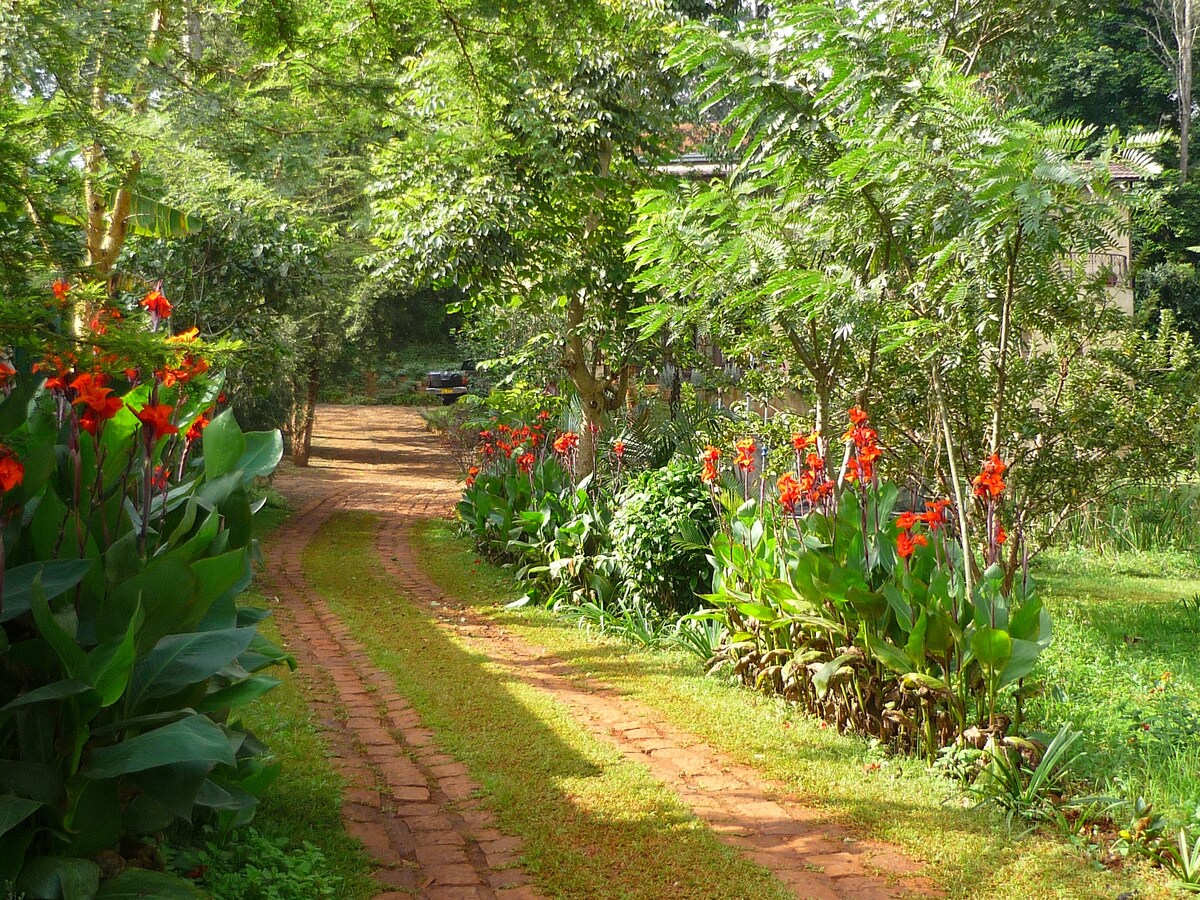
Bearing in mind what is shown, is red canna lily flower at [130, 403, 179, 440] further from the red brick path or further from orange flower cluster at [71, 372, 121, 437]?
the red brick path

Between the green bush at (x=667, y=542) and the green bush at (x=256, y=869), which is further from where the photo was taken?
the green bush at (x=667, y=542)

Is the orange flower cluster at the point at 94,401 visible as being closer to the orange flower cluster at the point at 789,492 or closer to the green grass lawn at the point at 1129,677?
the orange flower cluster at the point at 789,492

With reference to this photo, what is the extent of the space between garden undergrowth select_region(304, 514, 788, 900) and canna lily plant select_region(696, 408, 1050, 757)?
1.13 m

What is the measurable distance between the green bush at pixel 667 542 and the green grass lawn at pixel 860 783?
594mm

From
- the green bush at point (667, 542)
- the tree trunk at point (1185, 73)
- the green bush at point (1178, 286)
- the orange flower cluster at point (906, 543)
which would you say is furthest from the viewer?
the tree trunk at point (1185, 73)

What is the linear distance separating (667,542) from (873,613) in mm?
2651

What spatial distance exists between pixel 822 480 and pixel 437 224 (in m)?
4.60

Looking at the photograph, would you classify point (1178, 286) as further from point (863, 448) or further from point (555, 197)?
point (863, 448)

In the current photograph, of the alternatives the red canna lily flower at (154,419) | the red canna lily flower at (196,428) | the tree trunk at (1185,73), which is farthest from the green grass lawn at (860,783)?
the tree trunk at (1185,73)

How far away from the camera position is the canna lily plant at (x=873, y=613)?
4.24 m

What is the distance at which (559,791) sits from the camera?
13.7 ft

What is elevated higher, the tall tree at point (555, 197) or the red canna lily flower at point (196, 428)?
the tall tree at point (555, 197)

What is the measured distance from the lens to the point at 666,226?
565 cm

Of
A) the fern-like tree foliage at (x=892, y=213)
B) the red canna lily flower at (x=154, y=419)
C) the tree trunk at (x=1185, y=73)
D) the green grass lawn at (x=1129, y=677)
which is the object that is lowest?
the green grass lawn at (x=1129, y=677)
